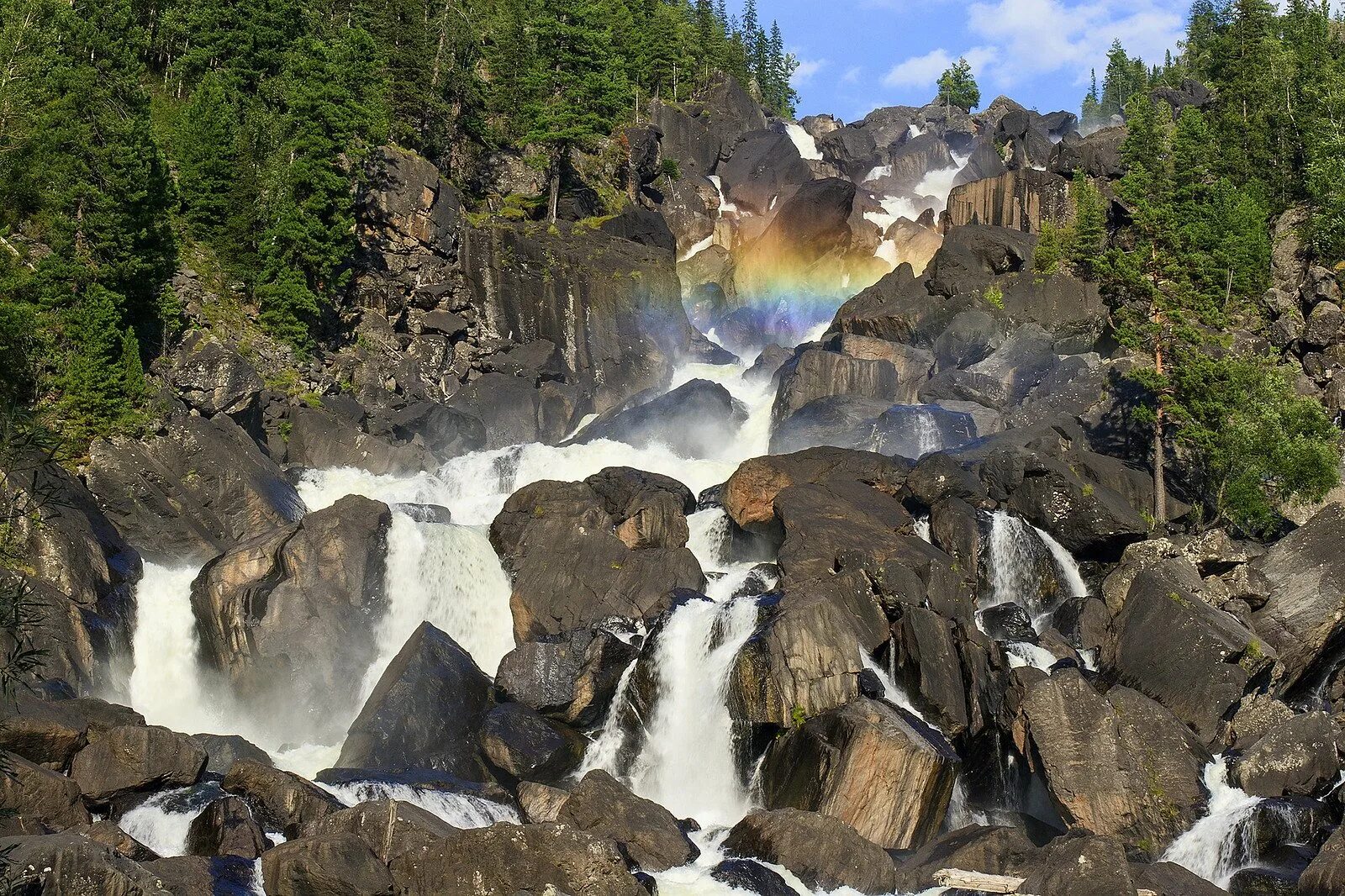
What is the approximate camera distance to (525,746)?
3175 cm

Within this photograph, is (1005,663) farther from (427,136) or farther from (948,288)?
(427,136)

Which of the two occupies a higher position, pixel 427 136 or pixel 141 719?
pixel 427 136

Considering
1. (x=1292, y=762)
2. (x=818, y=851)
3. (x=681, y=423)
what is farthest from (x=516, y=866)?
(x=681, y=423)

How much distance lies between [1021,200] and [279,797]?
66021mm

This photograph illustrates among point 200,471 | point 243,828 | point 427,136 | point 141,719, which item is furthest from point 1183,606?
point 427,136

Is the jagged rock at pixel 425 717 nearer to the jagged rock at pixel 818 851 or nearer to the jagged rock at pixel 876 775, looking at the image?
the jagged rock at pixel 818 851

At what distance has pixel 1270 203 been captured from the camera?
67.4m

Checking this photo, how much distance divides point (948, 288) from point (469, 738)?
45527mm

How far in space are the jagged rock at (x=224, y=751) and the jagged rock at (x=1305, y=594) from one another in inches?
1137

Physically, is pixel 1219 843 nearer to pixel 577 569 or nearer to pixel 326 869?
Result: pixel 326 869

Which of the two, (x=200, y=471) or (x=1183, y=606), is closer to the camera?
(x=1183, y=606)

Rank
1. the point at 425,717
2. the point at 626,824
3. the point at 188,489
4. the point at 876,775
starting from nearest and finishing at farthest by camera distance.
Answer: the point at 626,824 < the point at 876,775 < the point at 425,717 < the point at 188,489

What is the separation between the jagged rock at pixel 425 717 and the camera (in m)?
31.5

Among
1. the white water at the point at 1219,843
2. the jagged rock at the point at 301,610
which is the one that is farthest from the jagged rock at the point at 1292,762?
the jagged rock at the point at 301,610
